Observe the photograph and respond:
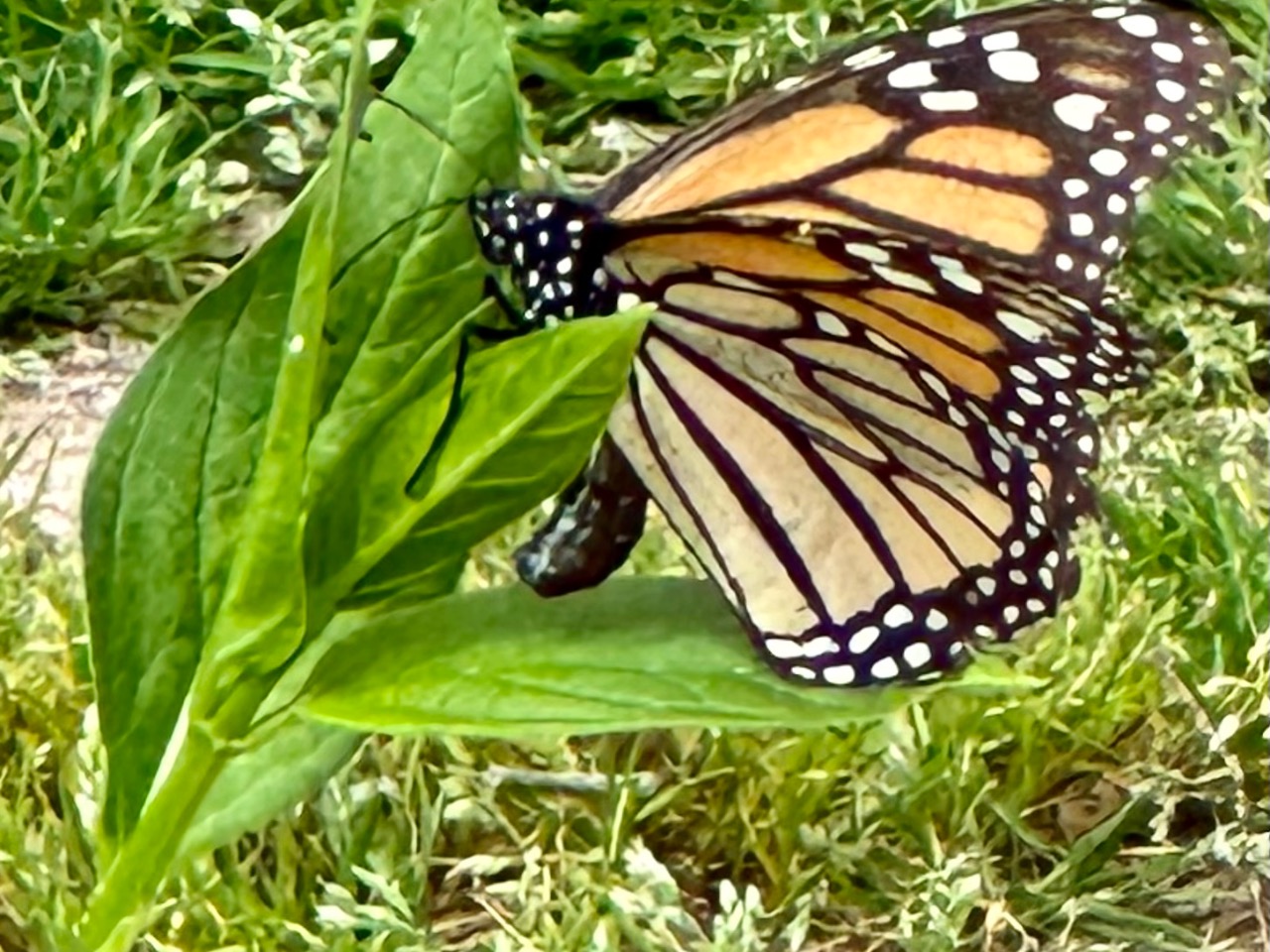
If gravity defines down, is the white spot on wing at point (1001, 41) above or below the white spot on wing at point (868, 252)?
above

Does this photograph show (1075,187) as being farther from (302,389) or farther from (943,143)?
(302,389)

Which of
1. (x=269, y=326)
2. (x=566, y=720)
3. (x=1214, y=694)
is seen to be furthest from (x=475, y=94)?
(x=1214, y=694)

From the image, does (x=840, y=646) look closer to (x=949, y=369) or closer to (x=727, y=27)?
(x=949, y=369)

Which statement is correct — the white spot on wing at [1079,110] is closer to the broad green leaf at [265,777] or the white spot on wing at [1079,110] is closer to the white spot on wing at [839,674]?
the white spot on wing at [839,674]

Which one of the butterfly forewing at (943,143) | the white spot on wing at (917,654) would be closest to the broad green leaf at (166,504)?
the butterfly forewing at (943,143)

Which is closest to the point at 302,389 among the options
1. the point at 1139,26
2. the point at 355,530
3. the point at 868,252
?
the point at 355,530

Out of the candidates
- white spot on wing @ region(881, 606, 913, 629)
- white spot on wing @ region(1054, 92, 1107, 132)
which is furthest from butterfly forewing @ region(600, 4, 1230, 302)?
white spot on wing @ region(881, 606, 913, 629)

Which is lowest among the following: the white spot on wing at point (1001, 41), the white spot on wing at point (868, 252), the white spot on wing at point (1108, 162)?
the white spot on wing at point (868, 252)
